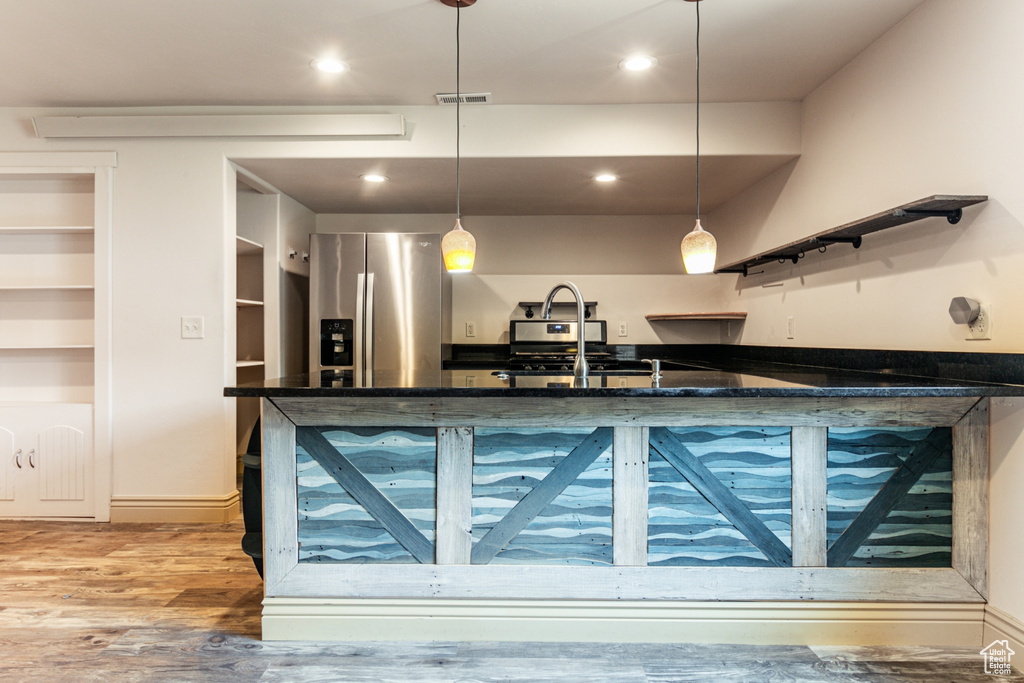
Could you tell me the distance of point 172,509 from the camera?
342 cm

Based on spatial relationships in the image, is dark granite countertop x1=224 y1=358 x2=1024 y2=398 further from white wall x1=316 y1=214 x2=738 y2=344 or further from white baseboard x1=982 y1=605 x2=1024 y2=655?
white wall x1=316 y1=214 x2=738 y2=344

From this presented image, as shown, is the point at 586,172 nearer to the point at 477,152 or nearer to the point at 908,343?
the point at 477,152

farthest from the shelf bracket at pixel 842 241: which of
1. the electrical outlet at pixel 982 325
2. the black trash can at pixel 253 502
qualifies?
the black trash can at pixel 253 502

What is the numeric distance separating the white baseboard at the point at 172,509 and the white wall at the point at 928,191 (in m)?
3.44

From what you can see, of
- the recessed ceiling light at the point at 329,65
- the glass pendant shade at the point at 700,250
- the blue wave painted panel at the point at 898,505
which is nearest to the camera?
the blue wave painted panel at the point at 898,505

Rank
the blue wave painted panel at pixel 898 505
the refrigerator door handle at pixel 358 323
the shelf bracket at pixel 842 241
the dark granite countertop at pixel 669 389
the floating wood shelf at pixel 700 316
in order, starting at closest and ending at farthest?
the dark granite countertop at pixel 669 389 < the blue wave painted panel at pixel 898 505 < the shelf bracket at pixel 842 241 < the refrigerator door handle at pixel 358 323 < the floating wood shelf at pixel 700 316

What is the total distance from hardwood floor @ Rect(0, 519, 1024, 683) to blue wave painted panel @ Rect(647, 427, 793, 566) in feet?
1.04

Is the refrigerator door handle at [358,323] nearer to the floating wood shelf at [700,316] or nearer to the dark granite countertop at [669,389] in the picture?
the dark granite countertop at [669,389]

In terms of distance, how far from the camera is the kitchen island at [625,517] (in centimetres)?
200

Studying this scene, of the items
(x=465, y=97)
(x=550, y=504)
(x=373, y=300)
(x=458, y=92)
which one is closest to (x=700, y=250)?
(x=550, y=504)

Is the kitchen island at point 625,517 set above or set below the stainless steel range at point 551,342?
below

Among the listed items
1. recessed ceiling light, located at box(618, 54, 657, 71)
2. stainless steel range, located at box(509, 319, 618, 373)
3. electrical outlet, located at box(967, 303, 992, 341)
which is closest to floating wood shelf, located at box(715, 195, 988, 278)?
electrical outlet, located at box(967, 303, 992, 341)

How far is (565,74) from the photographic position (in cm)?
292

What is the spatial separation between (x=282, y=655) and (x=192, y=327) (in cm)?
212
